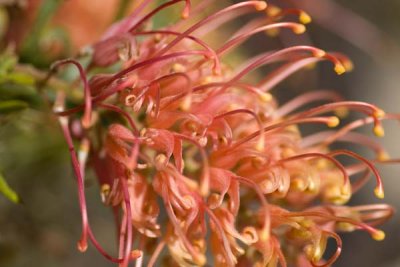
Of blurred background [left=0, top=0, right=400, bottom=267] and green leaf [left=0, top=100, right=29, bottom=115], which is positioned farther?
blurred background [left=0, top=0, right=400, bottom=267]

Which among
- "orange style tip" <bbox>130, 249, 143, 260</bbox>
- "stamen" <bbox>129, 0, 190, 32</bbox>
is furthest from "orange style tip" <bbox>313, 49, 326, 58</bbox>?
"orange style tip" <bbox>130, 249, 143, 260</bbox>

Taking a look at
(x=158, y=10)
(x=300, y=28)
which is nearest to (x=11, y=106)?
(x=158, y=10)

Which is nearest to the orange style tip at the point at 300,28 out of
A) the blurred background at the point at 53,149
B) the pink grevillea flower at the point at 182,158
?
the pink grevillea flower at the point at 182,158

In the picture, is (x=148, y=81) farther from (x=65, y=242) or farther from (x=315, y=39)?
(x=315, y=39)

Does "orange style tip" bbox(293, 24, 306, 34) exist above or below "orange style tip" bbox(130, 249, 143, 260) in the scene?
above

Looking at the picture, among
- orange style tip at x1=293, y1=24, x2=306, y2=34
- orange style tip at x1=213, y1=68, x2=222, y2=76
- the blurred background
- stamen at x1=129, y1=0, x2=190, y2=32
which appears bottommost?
the blurred background

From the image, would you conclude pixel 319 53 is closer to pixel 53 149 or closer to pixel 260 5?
pixel 260 5

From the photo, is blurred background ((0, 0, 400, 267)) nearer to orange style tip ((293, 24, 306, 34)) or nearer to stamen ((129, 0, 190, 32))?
stamen ((129, 0, 190, 32))

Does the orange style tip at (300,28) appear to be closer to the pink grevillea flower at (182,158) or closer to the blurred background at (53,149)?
the pink grevillea flower at (182,158)

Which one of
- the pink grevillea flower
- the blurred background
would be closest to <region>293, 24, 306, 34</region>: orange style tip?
the pink grevillea flower
